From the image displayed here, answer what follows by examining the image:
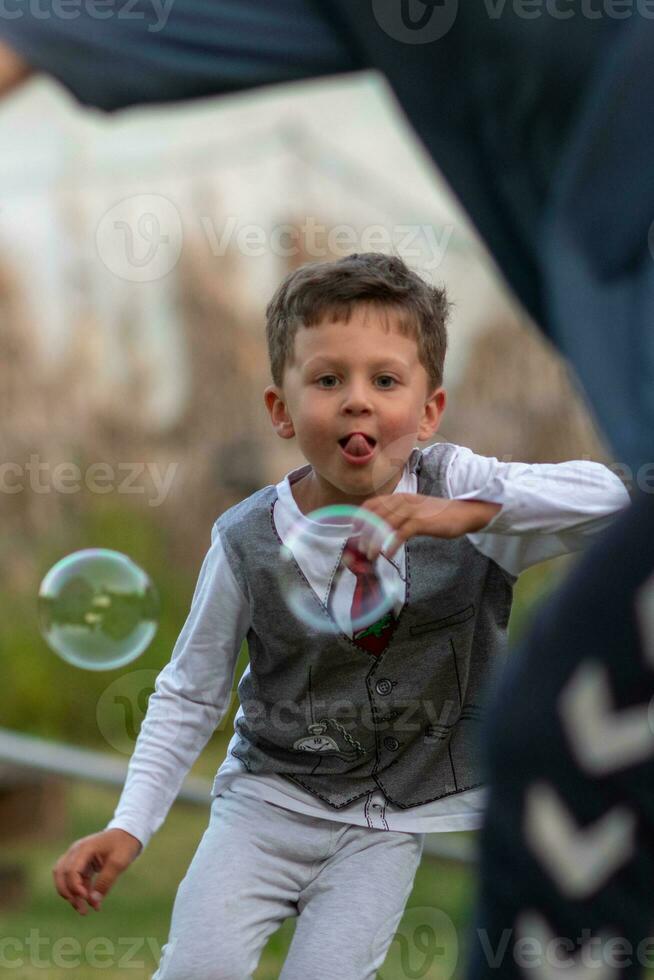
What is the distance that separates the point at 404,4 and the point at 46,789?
3.42 meters

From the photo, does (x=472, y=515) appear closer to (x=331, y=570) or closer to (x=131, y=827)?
(x=331, y=570)

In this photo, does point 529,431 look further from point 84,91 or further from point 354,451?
point 354,451

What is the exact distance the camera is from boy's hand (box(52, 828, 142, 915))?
2.17 metres

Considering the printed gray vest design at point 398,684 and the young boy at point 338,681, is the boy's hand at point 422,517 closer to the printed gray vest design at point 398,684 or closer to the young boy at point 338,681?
the young boy at point 338,681

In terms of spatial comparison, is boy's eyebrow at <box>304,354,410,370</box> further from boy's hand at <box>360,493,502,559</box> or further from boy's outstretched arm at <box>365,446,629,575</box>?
boy's hand at <box>360,493,502,559</box>

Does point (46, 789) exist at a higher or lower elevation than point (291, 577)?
lower

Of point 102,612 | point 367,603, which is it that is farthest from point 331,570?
point 102,612

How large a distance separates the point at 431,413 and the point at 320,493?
0.20 metres

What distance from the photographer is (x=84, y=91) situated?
274 centimetres

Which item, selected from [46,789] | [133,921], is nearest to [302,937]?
[133,921]

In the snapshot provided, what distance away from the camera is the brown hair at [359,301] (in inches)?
87.7

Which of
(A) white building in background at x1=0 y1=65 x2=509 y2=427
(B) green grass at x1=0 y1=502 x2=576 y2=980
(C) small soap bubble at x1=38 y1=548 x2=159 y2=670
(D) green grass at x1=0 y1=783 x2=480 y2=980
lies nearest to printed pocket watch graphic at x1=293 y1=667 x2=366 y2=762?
(B) green grass at x1=0 y1=502 x2=576 y2=980

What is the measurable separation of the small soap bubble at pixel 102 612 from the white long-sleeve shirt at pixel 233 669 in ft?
1.37

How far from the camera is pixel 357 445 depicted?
2131 millimetres
